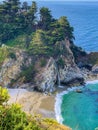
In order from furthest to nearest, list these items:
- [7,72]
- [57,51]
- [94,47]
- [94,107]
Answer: [94,47]
[57,51]
[7,72]
[94,107]

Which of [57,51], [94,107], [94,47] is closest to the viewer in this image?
[94,107]

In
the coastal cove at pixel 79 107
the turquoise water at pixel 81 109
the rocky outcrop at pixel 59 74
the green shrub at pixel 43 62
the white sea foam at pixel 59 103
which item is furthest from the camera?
the green shrub at pixel 43 62

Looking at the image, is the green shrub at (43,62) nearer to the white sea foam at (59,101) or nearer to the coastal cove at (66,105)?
the coastal cove at (66,105)

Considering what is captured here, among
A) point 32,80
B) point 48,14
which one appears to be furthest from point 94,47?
point 32,80

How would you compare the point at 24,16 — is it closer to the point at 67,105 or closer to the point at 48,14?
the point at 48,14

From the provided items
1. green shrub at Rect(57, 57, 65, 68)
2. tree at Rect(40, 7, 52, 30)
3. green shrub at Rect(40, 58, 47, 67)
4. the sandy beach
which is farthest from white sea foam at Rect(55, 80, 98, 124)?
tree at Rect(40, 7, 52, 30)

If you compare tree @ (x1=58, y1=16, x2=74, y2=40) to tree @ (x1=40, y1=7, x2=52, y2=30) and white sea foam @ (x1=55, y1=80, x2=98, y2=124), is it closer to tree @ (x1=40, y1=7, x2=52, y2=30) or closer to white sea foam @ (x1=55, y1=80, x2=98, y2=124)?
tree @ (x1=40, y1=7, x2=52, y2=30)

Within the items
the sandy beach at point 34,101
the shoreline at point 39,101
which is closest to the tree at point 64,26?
the shoreline at point 39,101
